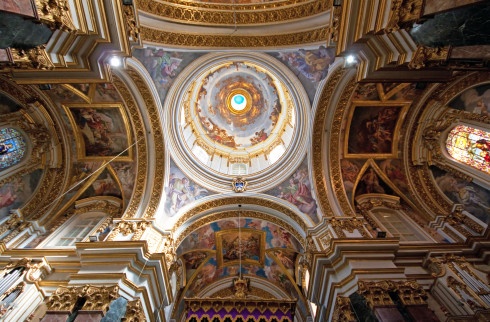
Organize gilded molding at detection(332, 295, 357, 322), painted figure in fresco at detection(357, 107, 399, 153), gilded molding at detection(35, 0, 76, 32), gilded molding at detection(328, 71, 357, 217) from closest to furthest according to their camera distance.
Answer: gilded molding at detection(35, 0, 76, 32), gilded molding at detection(332, 295, 357, 322), gilded molding at detection(328, 71, 357, 217), painted figure in fresco at detection(357, 107, 399, 153)

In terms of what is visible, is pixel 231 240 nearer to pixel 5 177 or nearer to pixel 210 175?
pixel 210 175

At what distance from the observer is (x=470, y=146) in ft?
31.3

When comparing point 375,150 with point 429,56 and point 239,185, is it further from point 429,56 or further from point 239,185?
point 429,56

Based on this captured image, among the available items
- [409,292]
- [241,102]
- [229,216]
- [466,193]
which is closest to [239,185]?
[229,216]

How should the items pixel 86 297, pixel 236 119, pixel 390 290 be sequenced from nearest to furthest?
1. pixel 86 297
2. pixel 390 290
3. pixel 236 119

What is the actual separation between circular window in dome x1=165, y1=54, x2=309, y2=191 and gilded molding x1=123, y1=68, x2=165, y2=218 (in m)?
0.72

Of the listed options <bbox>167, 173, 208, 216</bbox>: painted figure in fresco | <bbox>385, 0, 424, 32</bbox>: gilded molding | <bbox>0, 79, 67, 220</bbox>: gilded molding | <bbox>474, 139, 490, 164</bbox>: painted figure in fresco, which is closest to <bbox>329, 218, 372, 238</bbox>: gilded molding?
<bbox>474, 139, 490, 164</bbox>: painted figure in fresco

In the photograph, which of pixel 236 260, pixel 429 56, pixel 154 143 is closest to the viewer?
pixel 429 56

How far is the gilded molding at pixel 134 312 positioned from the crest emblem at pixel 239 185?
260 inches

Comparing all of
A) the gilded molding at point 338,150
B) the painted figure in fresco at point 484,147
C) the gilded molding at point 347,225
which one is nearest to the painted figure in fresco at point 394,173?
the gilded molding at point 338,150

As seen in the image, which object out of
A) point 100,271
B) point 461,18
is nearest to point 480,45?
point 461,18

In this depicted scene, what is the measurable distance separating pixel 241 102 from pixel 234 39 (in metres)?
9.22

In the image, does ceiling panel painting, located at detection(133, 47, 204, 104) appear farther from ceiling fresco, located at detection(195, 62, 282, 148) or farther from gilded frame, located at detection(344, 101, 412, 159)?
gilded frame, located at detection(344, 101, 412, 159)

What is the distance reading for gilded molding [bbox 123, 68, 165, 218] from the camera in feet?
33.2
